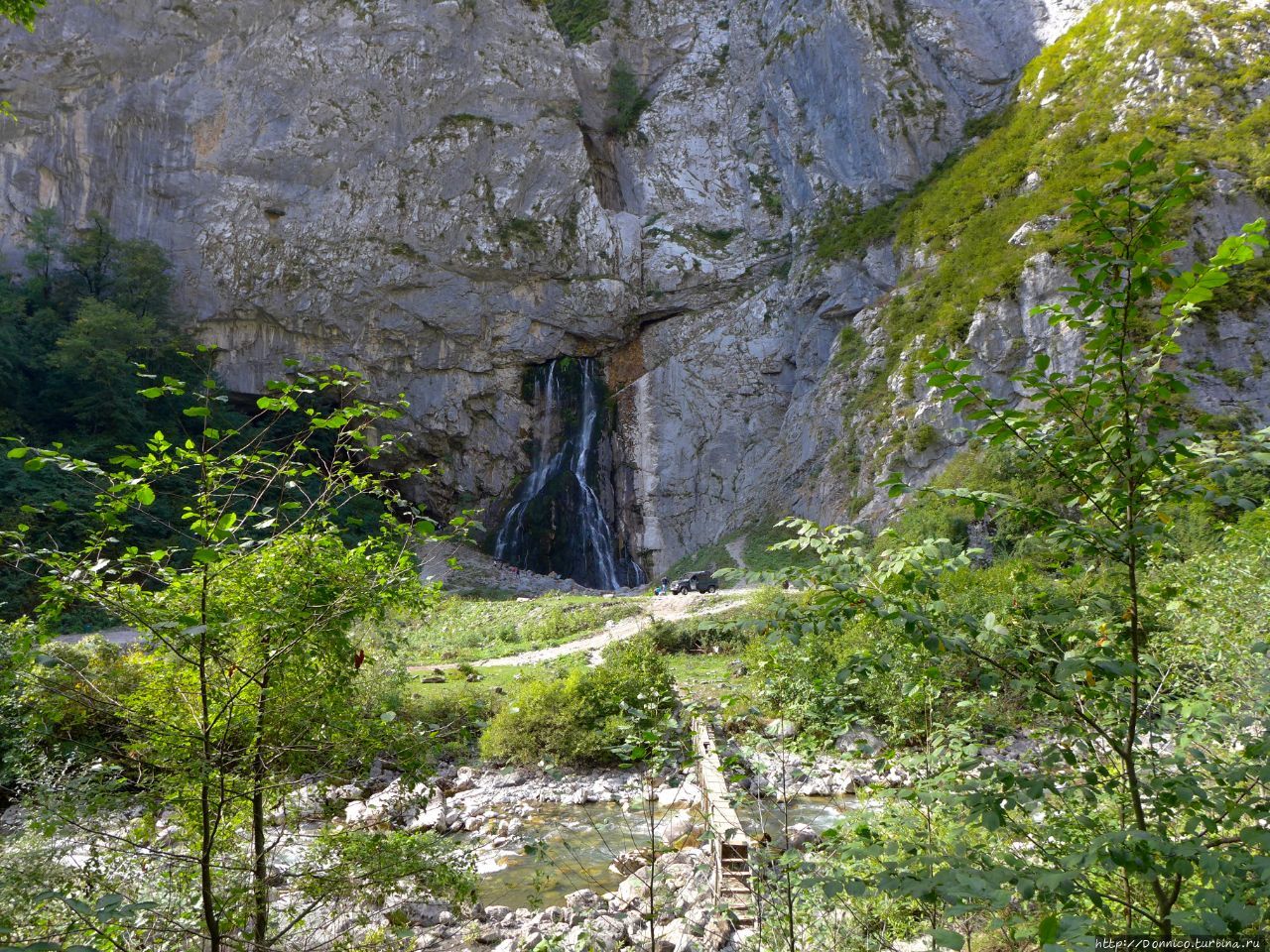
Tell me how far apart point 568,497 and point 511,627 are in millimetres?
11849

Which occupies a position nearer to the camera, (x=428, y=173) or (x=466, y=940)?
(x=466, y=940)

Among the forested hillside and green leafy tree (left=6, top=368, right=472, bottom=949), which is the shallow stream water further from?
green leafy tree (left=6, top=368, right=472, bottom=949)

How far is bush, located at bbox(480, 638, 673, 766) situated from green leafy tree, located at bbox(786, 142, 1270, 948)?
9.06 m

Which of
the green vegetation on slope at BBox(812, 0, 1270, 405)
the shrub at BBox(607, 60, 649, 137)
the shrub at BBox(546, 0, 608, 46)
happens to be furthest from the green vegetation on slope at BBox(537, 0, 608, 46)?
the green vegetation on slope at BBox(812, 0, 1270, 405)

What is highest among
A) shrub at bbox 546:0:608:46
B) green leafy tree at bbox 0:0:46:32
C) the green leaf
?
shrub at bbox 546:0:608:46

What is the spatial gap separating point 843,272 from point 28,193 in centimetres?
3463

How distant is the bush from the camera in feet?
36.7

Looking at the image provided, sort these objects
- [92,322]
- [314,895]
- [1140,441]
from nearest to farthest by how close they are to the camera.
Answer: [1140,441]
[314,895]
[92,322]

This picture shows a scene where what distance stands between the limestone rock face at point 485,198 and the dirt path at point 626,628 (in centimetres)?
949

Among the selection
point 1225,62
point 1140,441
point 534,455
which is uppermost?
point 1225,62

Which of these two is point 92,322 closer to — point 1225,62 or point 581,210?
point 581,210

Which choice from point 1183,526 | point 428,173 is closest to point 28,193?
point 428,173

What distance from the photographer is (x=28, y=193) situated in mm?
31891

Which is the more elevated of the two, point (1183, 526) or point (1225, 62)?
point (1225, 62)
